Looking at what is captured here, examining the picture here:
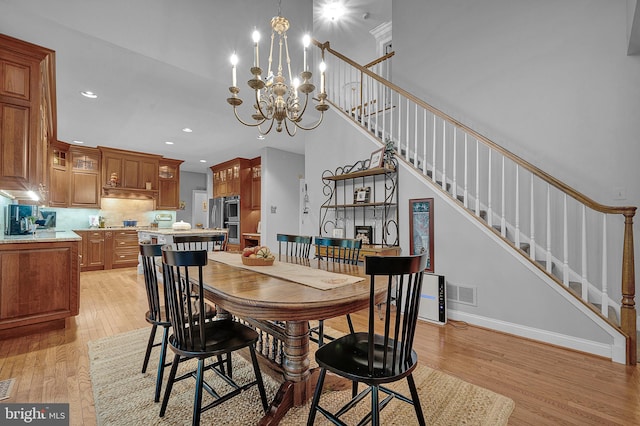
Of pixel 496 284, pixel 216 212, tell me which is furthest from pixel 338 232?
pixel 216 212

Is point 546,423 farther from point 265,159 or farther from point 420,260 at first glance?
point 265,159

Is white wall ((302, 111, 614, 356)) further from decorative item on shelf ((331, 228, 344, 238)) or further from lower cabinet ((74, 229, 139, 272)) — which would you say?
lower cabinet ((74, 229, 139, 272))

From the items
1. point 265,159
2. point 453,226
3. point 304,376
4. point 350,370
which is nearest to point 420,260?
point 350,370

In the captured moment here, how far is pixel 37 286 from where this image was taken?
2.83 metres

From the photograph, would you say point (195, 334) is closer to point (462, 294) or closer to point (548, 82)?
point (462, 294)

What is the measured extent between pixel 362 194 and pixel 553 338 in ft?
8.37

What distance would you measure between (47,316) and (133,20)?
9.93 ft

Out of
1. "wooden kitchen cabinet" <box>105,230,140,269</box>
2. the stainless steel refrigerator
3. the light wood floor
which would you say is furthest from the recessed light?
the stainless steel refrigerator

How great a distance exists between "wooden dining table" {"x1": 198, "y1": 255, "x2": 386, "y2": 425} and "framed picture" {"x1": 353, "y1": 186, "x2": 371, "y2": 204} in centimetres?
223

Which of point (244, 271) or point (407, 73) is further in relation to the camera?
point (407, 73)

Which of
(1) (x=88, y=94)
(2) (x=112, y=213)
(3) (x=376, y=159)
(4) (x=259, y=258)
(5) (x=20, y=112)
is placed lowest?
(4) (x=259, y=258)

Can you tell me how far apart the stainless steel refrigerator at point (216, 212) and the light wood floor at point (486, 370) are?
476 cm

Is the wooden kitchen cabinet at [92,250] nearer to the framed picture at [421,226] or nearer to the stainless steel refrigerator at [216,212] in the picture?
the stainless steel refrigerator at [216,212]

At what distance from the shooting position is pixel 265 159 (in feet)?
21.7
